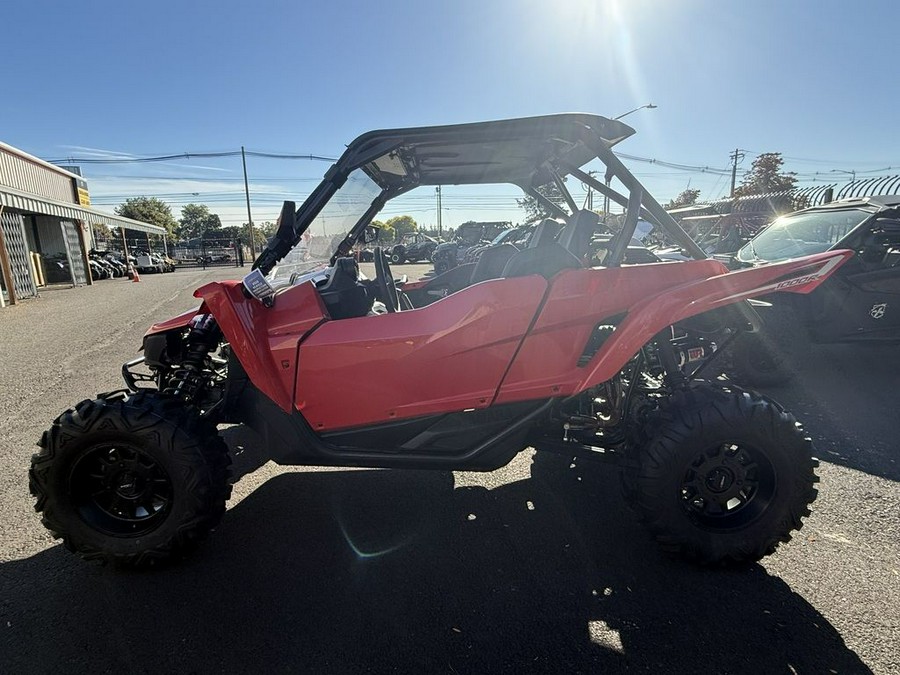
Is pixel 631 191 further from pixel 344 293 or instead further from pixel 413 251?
pixel 413 251

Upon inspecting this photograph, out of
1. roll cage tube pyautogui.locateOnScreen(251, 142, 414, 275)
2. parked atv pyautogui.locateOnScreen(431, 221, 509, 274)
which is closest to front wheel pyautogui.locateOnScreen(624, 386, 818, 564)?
roll cage tube pyautogui.locateOnScreen(251, 142, 414, 275)

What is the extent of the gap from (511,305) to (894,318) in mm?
4975

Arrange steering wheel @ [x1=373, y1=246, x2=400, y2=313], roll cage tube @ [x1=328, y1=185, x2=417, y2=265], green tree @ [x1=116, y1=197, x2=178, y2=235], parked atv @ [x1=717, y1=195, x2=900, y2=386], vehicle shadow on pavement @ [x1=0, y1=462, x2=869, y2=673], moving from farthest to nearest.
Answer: green tree @ [x1=116, y1=197, x2=178, y2=235] → parked atv @ [x1=717, y1=195, x2=900, y2=386] → roll cage tube @ [x1=328, y1=185, x2=417, y2=265] → steering wheel @ [x1=373, y1=246, x2=400, y2=313] → vehicle shadow on pavement @ [x1=0, y1=462, x2=869, y2=673]

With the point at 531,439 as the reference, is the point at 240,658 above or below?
below

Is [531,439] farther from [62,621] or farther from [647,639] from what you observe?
[62,621]

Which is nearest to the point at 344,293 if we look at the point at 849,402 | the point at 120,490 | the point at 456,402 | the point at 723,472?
the point at 456,402

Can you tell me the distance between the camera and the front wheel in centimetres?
221

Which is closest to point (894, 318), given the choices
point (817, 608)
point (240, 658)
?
point (817, 608)

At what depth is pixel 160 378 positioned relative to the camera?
9.66 feet

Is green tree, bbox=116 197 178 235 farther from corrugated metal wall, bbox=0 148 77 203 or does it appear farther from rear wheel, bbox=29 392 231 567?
rear wheel, bbox=29 392 231 567

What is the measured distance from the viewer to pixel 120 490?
231cm

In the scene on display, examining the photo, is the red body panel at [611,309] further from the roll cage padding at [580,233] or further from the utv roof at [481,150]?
the utv roof at [481,150]

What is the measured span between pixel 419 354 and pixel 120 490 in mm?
1597

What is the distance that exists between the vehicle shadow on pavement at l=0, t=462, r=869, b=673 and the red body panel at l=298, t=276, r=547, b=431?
30.3 inches
